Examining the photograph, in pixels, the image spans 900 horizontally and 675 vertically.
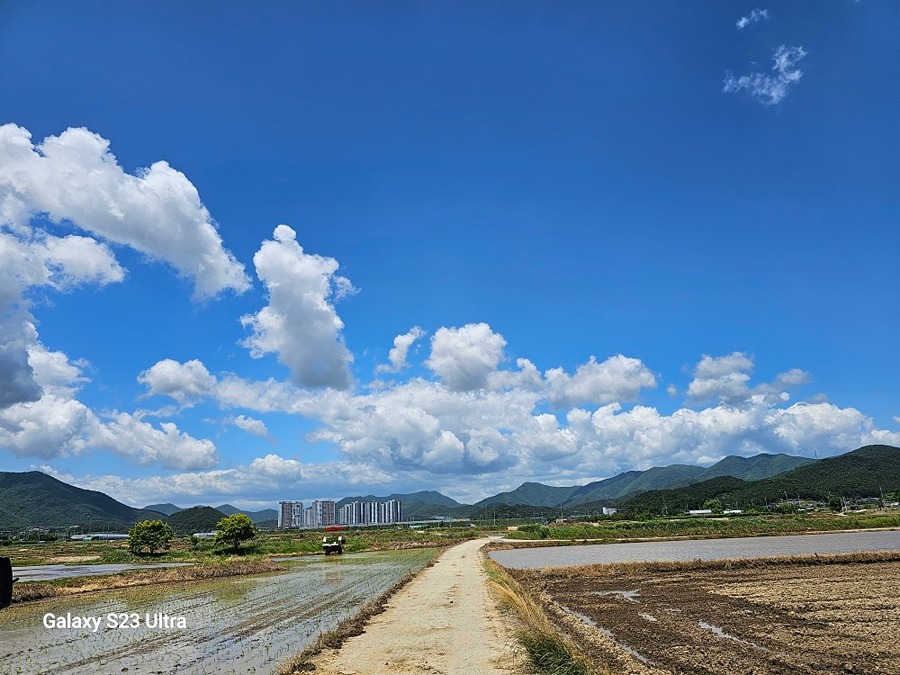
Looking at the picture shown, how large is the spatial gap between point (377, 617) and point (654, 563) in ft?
79.8

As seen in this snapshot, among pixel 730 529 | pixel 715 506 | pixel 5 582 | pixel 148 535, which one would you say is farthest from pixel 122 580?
pixel 715 506

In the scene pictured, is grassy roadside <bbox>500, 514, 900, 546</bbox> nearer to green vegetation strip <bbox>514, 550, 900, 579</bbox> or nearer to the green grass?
green vegetation strip <bbox>514, 550, 900, 579</bbox>

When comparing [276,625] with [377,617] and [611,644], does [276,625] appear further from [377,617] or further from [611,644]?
[611,644]

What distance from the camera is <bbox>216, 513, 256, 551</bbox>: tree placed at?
61688 millimetres

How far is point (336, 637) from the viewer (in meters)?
15.2

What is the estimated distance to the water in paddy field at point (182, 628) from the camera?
13273mm

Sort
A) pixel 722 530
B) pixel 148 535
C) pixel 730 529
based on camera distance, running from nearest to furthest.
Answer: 1. pixel 148 535
2. pixel 722 530
3. pixel 730 529

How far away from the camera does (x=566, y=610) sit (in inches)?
875

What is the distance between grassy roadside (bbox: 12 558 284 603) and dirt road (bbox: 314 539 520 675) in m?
18.6

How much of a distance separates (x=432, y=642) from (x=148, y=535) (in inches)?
2394

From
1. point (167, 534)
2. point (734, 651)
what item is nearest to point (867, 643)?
point (734, 651)

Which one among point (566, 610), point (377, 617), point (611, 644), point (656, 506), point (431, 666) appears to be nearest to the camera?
point (431, 666)

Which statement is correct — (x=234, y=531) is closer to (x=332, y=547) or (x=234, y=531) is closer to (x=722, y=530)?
(x=332, y=547)

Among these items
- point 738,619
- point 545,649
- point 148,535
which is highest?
point 545,649
